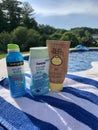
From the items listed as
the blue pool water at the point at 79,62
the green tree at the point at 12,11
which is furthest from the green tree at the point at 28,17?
the blue pool water at the point at 79,62

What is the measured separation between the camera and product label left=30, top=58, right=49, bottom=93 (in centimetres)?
134

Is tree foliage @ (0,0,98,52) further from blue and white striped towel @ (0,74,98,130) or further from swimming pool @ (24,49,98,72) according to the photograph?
blue and white striped towel @ (0,74,98,130)

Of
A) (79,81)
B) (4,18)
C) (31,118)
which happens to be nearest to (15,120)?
(31,118)

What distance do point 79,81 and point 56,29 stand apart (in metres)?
22.0

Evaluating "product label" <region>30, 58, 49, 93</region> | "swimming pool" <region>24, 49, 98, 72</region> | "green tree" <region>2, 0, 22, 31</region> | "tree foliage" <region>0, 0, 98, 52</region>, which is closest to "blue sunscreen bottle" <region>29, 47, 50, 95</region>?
"product label" <region>30, 58, 49, 93</region>

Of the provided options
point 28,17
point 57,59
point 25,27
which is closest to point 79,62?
point 57,59

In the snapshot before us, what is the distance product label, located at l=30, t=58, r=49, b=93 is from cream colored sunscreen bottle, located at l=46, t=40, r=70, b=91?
7 cm

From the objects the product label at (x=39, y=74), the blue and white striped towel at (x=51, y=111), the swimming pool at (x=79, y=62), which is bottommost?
the swimming pool at (x=79, y=62)

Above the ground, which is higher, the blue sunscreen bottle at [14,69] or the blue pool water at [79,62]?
the blue sunscreen bottle at [14,69]

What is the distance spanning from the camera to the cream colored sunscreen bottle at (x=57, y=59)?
1.43 m

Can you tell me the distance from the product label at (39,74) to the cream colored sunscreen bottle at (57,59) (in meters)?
0.07

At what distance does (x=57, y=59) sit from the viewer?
57.1 inches

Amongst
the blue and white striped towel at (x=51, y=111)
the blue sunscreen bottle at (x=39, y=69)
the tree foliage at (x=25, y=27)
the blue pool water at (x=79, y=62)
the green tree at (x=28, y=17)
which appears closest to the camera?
the blue and white striped towel at (x=51, y=111)

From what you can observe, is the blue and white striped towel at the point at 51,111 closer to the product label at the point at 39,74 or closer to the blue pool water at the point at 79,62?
the product label at the point at 39,74
